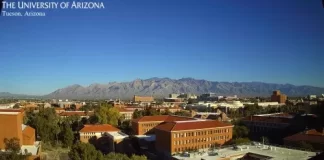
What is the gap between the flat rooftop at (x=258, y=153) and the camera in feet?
74.0

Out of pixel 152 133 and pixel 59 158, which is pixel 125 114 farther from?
pixel 59 158

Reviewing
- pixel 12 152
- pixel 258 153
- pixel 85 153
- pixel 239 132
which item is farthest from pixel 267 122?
pixel 12 152

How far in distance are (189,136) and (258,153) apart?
30.1 feet

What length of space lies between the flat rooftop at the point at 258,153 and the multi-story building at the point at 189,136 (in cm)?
506

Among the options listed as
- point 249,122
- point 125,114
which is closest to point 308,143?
point 249,122

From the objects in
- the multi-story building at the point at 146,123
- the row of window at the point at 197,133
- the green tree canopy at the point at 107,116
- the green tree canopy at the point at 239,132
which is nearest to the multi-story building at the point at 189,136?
the row of window at the point at 197,133

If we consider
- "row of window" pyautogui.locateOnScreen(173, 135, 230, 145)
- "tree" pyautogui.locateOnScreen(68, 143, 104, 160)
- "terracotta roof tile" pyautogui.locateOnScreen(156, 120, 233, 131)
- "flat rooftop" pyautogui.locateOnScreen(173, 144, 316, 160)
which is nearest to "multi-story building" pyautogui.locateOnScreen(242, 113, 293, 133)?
"row of window" pyautogui.locateOnScreen(173, 135, 230, 145)

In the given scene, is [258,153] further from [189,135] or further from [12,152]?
[12,152]

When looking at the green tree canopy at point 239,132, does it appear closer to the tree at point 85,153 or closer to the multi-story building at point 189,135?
the multi-story building at point 189,135

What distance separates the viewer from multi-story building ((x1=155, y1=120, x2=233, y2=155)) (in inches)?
1208

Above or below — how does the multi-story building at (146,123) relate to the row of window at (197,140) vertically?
above

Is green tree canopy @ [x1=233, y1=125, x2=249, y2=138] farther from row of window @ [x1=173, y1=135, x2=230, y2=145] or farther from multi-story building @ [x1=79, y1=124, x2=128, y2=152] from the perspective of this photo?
multi-story building @ [x1=79, y1=124, x2=128, y2=152]

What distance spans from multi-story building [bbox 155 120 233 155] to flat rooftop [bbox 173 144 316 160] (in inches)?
199

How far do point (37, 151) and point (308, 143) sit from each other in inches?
925
